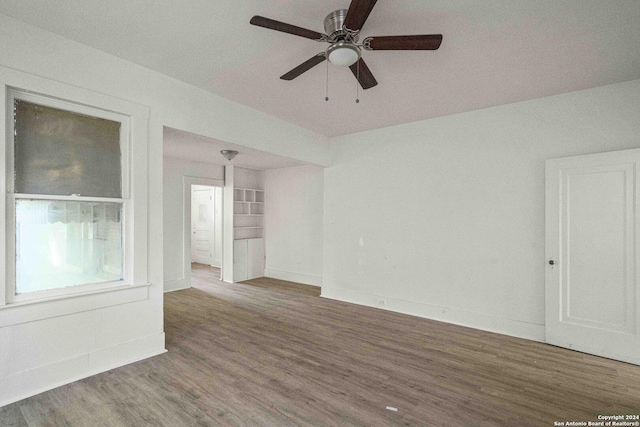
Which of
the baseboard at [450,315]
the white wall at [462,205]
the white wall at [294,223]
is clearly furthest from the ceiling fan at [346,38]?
the white wall at [294,223]

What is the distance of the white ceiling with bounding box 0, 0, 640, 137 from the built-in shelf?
3399 mm

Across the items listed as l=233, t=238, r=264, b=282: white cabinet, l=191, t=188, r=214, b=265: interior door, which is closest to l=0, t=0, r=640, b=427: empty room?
l=233, t=238, r=264, b=282: white cabinet

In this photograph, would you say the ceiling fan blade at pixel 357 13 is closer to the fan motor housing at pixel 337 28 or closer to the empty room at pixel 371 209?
the empty room at pixel 371 209

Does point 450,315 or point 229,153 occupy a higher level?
point 229,153

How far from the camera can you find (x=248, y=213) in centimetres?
701

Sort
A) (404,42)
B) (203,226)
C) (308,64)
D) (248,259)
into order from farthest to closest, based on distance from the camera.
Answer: (203,226) < (248,259) < (308,64) < (404,42)

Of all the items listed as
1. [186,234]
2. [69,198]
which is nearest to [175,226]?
[186,234]

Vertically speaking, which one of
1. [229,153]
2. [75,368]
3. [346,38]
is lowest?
[75,368]

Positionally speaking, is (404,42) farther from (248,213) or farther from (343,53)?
(248,213)

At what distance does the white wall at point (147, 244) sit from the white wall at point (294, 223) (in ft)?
9.48

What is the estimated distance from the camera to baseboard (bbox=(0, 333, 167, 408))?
228 centimetres

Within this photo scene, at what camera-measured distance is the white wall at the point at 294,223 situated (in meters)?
6.33

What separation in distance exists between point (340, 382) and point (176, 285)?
4.34m

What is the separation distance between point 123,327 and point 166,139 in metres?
2.71
